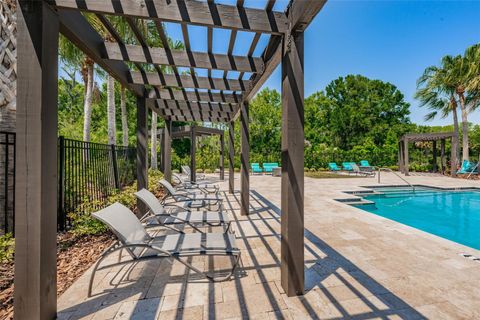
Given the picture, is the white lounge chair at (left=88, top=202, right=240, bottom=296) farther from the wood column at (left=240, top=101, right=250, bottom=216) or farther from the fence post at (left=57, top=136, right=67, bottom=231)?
the wood column at (left=240, top=101, right=250, bottom=216)

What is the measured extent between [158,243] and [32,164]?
1.55m

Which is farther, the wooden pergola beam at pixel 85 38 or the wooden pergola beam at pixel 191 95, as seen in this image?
the wooden pergola beam at pixel 191 95

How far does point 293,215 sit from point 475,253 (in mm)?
3185

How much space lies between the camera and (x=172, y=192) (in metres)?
5.91

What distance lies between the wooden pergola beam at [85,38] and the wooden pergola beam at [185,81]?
1.02 ft

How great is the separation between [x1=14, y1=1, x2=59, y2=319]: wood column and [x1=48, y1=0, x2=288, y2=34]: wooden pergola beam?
1.55 feet

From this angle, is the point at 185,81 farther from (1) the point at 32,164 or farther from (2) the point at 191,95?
(1) the point at 32,164

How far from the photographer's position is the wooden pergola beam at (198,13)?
2.26 m

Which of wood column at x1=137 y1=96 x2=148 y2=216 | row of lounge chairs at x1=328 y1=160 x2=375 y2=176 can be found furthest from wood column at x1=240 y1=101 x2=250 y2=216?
row of lounge chairs at x1=328 y1=160 x2=375 y2=176

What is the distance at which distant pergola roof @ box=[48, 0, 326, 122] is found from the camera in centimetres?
227

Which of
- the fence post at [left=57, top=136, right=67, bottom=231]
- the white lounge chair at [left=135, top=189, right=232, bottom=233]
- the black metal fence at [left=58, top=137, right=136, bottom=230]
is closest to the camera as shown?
the white lounge chair at [left=135, top=189, right=232, bottom=233]

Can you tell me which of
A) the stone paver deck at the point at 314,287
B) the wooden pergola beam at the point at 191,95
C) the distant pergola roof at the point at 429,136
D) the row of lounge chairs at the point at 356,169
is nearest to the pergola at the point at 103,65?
the stone paver deck at the point at 314,287

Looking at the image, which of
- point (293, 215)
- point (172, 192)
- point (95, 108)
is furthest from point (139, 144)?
point (95, 108)

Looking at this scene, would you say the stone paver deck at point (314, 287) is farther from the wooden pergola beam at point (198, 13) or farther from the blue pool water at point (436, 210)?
the wooden pergola beam at point (198, 13)
